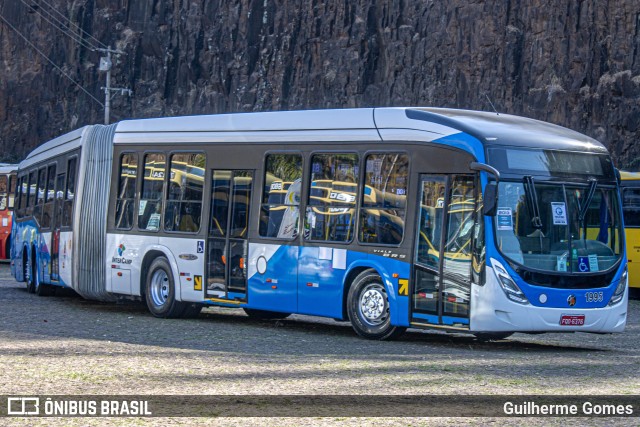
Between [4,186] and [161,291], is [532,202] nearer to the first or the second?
[161,291]

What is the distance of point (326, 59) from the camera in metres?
82.7

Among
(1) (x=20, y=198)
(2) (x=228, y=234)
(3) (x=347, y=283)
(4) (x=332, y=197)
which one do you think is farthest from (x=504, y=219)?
(1) (x=20, y=198)

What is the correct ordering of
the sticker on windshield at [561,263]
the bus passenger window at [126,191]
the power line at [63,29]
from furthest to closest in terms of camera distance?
the power line at [63,29], the bus passenger window at [126,191], the sticker on windshield at [561,263]

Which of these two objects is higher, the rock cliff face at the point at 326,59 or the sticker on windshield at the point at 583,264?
the rock cliff face at the point at 326,59

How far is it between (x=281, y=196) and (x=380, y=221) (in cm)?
206

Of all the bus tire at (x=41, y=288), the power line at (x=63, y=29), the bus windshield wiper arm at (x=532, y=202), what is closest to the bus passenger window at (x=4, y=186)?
the bus tire at (x=41, y=288)

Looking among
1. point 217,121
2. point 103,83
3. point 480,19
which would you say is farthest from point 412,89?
point 217,121

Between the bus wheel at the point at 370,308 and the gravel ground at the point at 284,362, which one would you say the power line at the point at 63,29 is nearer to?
the gravel ground at the point at 284,362

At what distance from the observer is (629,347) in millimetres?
16359

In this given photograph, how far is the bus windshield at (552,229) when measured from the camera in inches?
589

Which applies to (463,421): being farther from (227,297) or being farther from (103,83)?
(103,83)

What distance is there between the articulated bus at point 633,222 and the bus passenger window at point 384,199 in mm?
13484

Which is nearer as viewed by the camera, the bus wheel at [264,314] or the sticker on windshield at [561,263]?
the sticker on windshield at [561,263]

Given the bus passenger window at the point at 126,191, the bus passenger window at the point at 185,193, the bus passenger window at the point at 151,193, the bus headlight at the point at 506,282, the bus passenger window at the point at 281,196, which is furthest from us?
the bus passenger window at the point at 126,191
